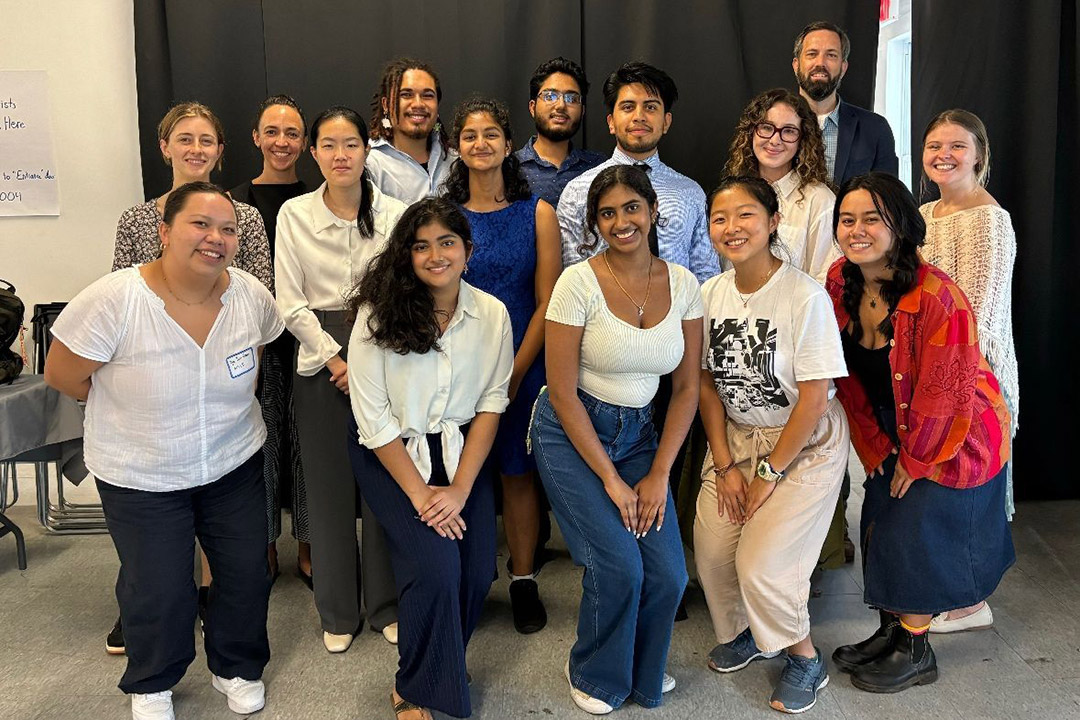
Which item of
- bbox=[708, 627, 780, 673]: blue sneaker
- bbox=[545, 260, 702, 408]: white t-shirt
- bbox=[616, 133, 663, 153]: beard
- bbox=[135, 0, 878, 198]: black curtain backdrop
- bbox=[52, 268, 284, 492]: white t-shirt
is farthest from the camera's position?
bbox=[135, 0, 878, 198]: black curtain backdrop

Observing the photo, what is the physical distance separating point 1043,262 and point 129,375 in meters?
3.38

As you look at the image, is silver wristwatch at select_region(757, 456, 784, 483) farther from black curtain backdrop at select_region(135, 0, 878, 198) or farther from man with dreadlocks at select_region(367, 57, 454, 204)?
black curtain backdrop at select_region(135, 0, 878, 198)

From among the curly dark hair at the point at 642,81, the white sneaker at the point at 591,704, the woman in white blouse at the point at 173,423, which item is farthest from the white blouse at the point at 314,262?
the white sneaker at the point at 591,704

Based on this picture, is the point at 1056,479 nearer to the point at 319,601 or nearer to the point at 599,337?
the point at 599,337

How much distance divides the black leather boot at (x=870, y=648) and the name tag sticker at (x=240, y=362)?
1.77 metres

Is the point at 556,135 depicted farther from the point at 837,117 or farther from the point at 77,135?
the point at 77,135

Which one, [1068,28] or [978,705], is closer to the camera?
[978,705]

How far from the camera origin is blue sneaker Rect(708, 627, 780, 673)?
95.7 inches

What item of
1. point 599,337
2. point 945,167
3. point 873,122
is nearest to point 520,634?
point 599,337

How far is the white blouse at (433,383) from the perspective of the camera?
7.07ft

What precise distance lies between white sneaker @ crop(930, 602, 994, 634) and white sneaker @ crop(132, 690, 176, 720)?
2.16 metres

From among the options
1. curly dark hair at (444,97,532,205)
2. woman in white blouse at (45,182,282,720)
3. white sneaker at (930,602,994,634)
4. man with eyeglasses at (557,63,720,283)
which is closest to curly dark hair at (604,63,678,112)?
man with eyeglasses at (557,63,720,283)

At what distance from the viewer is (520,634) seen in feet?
8.75

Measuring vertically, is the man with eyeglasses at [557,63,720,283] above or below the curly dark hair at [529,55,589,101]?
below
